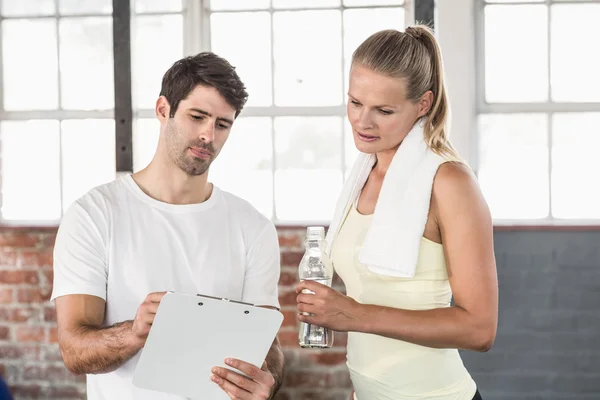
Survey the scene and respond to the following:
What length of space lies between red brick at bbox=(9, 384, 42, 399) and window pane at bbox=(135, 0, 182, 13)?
184cm

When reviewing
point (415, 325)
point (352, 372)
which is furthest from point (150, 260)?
point (415, 325)

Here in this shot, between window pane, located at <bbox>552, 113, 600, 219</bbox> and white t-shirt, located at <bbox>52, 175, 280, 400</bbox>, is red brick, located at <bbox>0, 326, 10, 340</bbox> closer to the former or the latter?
white t-shirt, located at <bbox>52, 175, 280, 400</bbox>

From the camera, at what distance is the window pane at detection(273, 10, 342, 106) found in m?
3.34

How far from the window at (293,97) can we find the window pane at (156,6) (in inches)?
6.8

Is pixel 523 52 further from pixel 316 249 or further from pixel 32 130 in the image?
pixel 32 130

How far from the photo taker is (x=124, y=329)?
1.55m

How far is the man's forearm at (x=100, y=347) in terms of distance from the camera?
61.0 inches

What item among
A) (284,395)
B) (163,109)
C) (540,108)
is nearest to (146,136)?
(284,395)

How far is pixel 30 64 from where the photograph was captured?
346cm

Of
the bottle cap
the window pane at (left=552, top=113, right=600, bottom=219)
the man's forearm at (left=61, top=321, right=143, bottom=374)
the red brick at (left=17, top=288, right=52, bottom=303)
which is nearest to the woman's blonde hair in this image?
the bottle cap

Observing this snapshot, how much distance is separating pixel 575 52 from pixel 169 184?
2261mm

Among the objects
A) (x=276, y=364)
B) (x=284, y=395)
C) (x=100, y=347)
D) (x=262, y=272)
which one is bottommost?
(x=284, y=395)

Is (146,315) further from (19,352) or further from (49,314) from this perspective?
(19,352)

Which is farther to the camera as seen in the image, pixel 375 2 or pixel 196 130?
pixel 375 2
